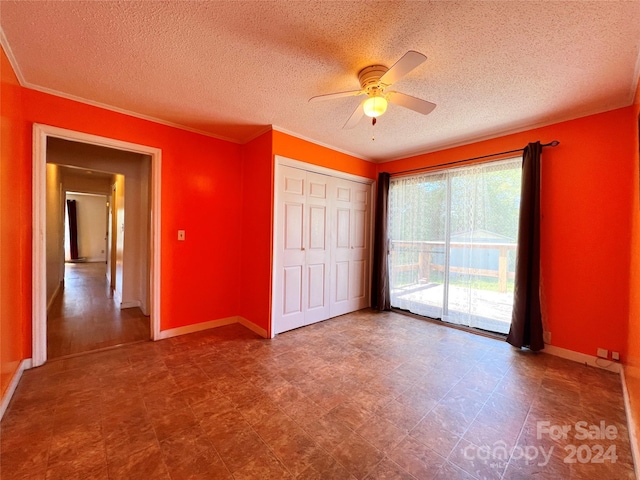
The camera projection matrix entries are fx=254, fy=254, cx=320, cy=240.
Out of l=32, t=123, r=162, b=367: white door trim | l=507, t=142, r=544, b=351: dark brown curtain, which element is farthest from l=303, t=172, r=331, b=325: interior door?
l=32, t=123, r=162, b=367: white door trim

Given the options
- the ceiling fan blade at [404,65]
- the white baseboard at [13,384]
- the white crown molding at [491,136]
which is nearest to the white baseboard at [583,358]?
the white crown molding at [491,136]

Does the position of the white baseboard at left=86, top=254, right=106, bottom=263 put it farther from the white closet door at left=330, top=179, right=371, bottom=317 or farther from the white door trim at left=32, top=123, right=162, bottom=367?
the white closet door at left=330, top=179, right=371, bottom=317

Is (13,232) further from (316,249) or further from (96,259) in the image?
(96,259)

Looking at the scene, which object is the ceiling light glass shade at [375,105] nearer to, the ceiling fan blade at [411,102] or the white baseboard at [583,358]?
the ceiling fan blade at [411,102]

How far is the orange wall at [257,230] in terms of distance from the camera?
3.04 metres

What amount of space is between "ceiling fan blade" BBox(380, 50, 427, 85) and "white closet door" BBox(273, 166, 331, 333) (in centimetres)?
171

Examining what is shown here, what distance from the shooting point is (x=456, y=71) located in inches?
75.2

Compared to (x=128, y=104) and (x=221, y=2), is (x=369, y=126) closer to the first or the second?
(x=221, y=2)

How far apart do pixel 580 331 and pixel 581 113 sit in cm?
215

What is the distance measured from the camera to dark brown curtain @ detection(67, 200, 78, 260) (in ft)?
28.9

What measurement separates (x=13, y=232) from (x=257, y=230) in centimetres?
202

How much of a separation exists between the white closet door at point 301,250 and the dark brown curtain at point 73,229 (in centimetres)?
995

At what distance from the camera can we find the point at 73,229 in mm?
8852

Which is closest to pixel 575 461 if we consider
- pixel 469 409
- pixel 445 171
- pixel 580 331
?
pixel 469 409
